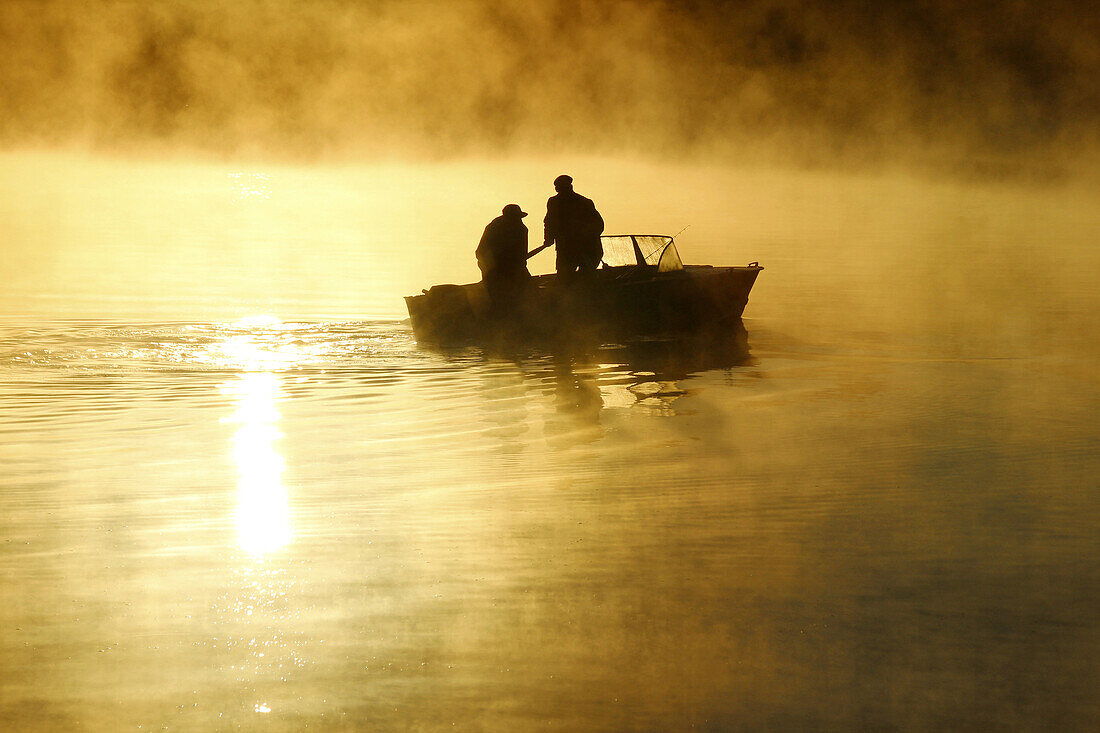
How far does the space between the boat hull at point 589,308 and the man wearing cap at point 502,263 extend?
106 millimetres

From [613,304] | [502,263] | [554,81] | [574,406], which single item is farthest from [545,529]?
[554,81]

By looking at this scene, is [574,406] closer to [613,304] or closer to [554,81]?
[613,304]

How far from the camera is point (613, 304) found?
1655 centimetres

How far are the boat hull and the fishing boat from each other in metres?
0.01

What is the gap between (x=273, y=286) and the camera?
87.2ft

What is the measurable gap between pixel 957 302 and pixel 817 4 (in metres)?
69.1

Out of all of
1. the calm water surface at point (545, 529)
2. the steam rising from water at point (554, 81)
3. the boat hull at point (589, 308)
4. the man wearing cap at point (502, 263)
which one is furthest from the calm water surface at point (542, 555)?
the steam rising from water at point (554, 81)

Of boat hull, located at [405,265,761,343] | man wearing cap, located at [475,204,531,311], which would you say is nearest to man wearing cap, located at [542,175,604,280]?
boat hull, located at [405,265,761,343]

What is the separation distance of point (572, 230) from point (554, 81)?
93.1m

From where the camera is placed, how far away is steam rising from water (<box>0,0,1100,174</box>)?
8725 cm

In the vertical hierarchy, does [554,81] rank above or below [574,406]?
above

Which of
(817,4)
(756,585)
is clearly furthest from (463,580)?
(817,4)

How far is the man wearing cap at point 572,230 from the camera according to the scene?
1638 cm

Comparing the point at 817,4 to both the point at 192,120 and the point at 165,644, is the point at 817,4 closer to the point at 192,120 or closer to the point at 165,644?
the point at 192,120
